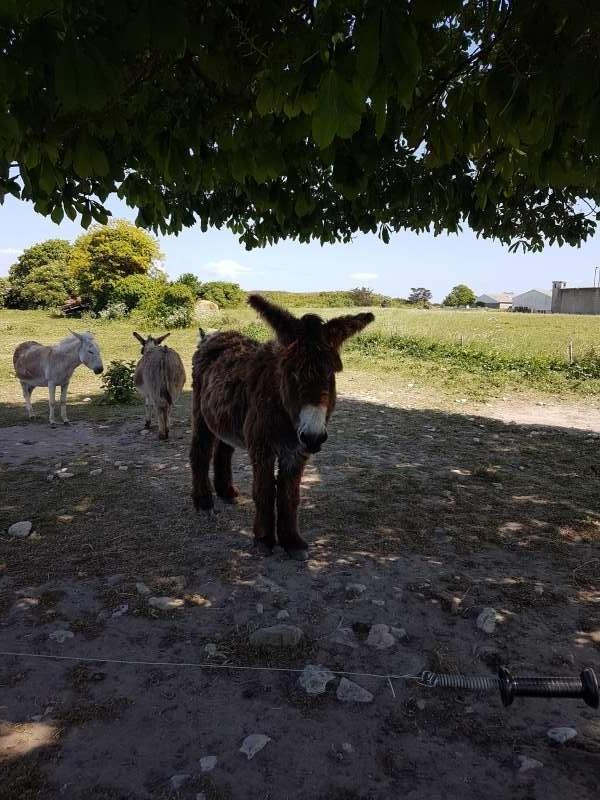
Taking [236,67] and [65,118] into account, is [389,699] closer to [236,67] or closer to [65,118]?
[236,67]

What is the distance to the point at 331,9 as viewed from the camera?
5.73 ft

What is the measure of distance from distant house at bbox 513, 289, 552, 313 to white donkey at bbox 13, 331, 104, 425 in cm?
8962

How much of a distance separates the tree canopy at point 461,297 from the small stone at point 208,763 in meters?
101

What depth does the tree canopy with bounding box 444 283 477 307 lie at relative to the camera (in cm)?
9719

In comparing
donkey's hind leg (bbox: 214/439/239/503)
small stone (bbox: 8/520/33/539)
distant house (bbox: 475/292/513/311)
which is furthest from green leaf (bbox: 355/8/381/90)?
distant house (bbox: 475/292/513/311)

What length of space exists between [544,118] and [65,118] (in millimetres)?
3000

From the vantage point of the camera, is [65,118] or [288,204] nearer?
[65,118]

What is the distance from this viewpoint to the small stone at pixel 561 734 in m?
2.54

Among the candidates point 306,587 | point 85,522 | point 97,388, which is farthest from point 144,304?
point 306,587

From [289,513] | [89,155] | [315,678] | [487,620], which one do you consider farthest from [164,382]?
[487,620]

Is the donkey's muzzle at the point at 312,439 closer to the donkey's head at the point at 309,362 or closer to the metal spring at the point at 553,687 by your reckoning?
the donkey's head at the point at 309,362

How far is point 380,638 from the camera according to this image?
3367 mm

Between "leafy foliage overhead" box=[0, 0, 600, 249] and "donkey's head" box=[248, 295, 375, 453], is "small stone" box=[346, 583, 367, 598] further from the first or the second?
"leafy foliage overhead" box=[0, 0, 600, 249]

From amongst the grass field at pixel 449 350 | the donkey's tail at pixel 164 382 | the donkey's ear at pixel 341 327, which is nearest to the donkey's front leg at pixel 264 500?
the donkey's ear at pixel 341 327
